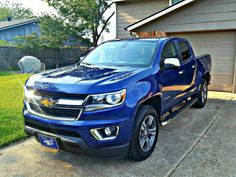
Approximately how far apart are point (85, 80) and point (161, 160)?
65.7 inches

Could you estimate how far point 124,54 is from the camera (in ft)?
14.2

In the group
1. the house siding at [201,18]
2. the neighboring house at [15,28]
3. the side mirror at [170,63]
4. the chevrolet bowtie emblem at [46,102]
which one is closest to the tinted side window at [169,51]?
the side mirror at [170,63]

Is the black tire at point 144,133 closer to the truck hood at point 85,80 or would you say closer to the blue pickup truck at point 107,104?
the blue pickup truck at point 107,104

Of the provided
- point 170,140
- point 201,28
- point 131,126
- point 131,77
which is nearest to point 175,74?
point 170,140

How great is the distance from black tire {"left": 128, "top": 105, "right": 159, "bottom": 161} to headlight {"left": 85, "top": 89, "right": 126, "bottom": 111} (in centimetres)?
48

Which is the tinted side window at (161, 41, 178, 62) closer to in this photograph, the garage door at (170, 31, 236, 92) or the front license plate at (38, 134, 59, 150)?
the front license plate at (38, 134, 59, 150)

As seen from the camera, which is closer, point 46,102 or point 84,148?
point 84,148

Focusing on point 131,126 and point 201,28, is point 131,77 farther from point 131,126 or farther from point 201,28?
point 201,28

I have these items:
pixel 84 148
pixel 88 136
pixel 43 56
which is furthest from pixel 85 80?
pixel 43 56

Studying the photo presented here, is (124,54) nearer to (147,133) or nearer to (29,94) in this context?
(147,133)

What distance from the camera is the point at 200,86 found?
6.11 m

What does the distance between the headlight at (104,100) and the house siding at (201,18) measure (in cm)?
678

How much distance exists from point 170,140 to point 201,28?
573 centimetres

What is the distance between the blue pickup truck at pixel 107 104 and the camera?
2.84 meters
